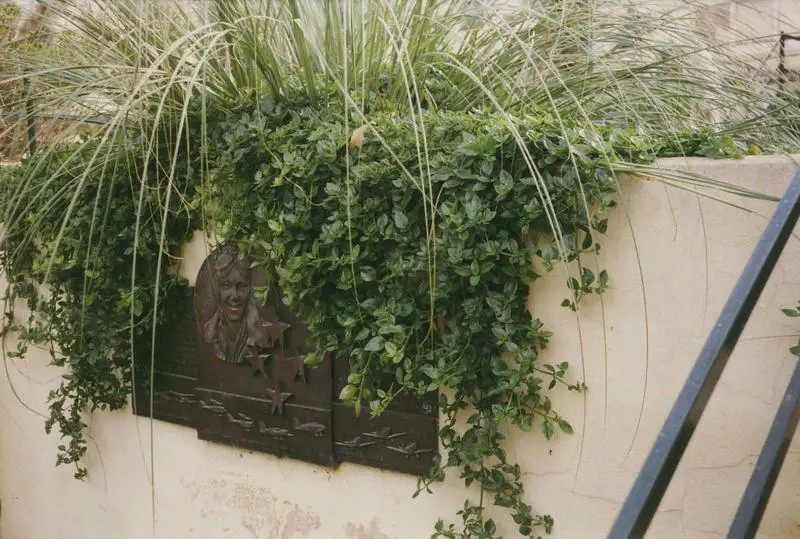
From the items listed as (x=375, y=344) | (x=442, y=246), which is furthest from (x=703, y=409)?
(x=375, y=344)

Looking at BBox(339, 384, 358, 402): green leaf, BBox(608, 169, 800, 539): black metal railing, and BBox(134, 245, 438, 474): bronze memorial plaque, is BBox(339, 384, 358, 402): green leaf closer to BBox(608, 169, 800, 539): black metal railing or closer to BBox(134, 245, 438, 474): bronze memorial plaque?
BBox(134, 245, 438, 474): bronze memorial plaque

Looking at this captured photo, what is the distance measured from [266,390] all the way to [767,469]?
1.46 meters

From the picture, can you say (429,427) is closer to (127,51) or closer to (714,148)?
(714,148)

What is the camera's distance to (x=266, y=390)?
6.94 feet

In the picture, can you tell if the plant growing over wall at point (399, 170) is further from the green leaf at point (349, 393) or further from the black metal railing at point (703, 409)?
the black metal railing at point (703, 409)

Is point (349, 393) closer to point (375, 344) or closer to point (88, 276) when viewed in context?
point (375, 344)

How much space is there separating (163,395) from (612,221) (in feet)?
5.43

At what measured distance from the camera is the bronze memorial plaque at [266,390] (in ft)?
6.17

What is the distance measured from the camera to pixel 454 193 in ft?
5.32

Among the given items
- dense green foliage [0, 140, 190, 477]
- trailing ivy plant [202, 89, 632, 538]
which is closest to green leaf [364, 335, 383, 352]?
trailing ivy plant [202, 89, 632, 538]

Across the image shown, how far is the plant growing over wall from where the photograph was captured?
62.6 inches

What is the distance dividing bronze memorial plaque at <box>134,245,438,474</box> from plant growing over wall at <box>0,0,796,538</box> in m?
0.09

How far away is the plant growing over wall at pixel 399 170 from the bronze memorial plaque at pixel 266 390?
3.6 inches

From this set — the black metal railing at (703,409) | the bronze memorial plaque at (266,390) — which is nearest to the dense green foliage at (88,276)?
the bronze memorial plaque at (266,390)
